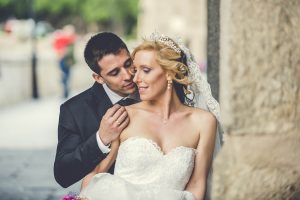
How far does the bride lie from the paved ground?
11.6 feet

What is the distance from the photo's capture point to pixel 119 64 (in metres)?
3.71

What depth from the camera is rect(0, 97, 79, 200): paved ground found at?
281 inches

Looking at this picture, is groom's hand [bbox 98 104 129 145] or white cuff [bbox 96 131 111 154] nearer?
Result: groom's hand [bbox 98 104 129 145]

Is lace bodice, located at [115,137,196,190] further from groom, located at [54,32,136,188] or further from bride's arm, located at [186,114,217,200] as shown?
groom, located at [54,32,136,188]

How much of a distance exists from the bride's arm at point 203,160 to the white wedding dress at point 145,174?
31 mm

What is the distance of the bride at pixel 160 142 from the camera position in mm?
3208

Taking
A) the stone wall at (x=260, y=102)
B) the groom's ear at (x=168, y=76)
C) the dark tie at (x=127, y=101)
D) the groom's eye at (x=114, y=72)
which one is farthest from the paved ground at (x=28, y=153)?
the stone wall at (x=260, y=102)

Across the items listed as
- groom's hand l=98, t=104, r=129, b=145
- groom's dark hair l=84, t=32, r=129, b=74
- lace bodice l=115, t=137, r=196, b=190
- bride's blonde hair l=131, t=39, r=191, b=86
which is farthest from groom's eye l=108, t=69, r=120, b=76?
lace bodice l=115, t=137, r=196, b=190

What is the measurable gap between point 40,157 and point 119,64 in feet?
20.2

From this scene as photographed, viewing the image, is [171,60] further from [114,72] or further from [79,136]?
[79,136]

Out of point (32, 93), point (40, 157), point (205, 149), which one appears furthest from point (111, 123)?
point (32, 93)

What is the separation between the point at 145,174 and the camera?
10.7ft

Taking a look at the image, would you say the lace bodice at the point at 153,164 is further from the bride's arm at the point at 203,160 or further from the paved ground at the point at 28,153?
the paved ground at the point at 28,153

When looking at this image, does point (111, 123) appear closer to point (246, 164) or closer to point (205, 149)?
point (205, 149)
